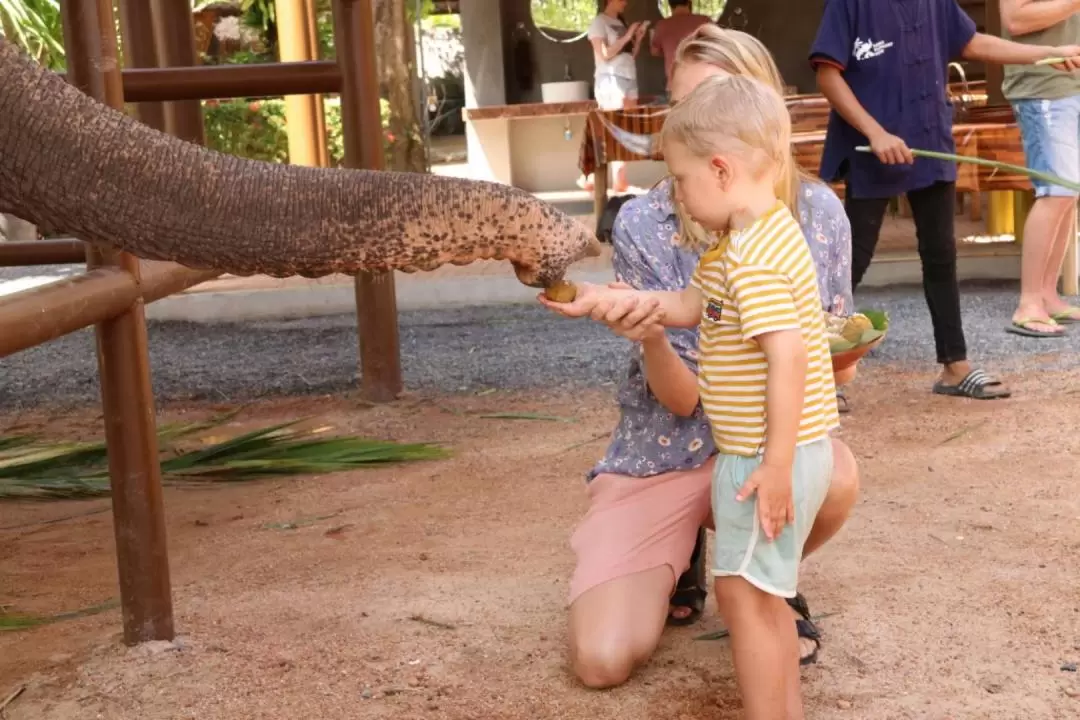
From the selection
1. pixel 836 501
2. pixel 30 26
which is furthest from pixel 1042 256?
pixel 30 26

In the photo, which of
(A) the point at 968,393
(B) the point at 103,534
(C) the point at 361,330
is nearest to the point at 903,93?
(A) the point at 968,393

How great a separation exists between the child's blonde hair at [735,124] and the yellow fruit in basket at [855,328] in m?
0.49

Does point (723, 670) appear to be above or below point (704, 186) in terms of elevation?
below

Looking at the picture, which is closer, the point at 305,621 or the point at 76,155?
the point at 76,155

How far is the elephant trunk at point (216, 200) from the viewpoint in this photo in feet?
5.17

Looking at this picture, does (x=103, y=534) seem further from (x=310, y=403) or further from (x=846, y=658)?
(x=846, y=658)

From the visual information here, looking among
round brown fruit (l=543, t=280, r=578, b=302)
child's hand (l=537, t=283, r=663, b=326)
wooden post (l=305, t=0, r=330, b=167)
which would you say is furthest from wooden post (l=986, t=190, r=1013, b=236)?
round brown fruit (l=543, t=280, r=578, b=302)

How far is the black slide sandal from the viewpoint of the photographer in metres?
2.75

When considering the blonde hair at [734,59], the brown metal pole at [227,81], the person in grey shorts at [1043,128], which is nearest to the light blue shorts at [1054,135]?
the person in grey shorts at [1043,128]

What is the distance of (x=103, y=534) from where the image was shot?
11.8 feet

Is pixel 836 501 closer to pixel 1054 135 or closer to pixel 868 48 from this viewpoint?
pixel 868 48

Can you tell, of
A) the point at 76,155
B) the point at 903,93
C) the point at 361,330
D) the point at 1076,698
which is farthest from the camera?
the point at 361,330

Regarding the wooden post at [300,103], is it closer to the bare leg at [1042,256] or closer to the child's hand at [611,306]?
the bare leg at [1042,256]

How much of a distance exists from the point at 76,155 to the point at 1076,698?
1688 mm
